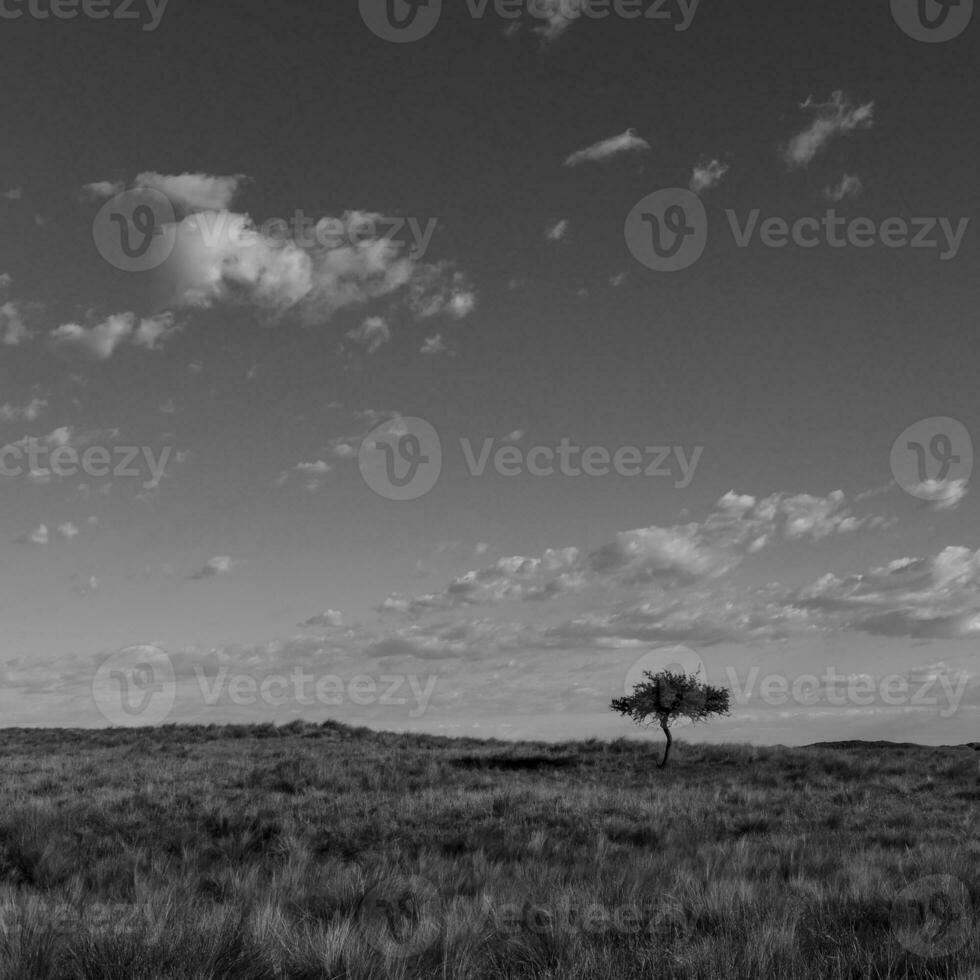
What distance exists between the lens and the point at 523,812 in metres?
18.0

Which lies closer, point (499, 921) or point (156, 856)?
point (499, 921)

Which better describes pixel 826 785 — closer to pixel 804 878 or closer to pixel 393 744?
pixel 804 878

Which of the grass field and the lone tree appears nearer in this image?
the grass field

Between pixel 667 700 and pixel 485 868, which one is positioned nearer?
pixel 485 868

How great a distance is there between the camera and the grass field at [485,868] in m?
5.85

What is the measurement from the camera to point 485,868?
37.6 ft

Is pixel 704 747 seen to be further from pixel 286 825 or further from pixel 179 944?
pixel 179 944

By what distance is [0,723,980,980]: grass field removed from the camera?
5.85m

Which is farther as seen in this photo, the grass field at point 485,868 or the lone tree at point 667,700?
the lone tree at point 667,700

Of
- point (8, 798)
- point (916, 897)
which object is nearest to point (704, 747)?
point (8, 798)

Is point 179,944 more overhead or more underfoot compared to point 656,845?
more overhead

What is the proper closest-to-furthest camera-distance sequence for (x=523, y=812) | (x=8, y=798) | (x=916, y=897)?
(x=916, y=897) → (x=523, y=812) → (x=8, y=798)

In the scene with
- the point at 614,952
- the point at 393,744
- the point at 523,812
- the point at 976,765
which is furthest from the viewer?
the point at 393,744

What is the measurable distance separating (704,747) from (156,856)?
27.2 meters
